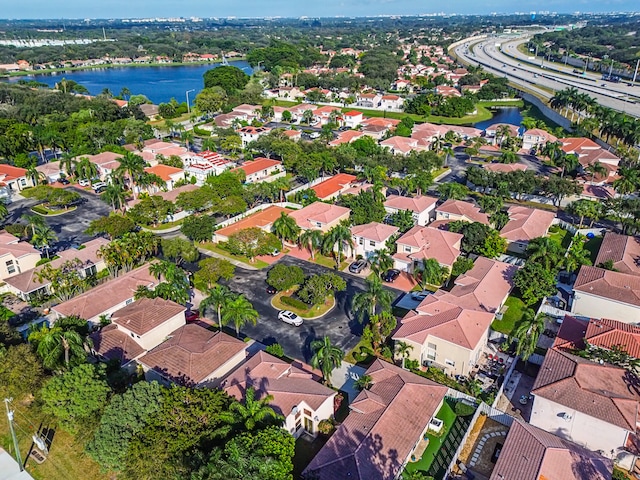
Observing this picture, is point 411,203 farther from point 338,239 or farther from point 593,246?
point 593,246

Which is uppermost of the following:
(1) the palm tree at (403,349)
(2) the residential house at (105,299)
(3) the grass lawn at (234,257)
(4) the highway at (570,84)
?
(4) the highway at (570,84)

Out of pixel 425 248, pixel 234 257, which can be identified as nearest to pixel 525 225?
pixel 425 248

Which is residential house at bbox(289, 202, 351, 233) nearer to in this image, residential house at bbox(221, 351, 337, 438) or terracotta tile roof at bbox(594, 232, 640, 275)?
residential house at bbox(221, 351, 337, 438)

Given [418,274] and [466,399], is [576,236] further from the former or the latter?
[466,399]

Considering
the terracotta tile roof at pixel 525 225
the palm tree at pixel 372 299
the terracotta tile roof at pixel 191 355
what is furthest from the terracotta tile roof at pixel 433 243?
the terracotta tile roof at pixel 191 355

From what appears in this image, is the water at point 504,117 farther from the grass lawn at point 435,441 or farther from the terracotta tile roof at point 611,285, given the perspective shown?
the grass lawn at point 435,441
